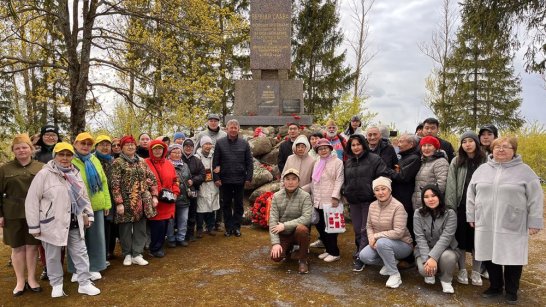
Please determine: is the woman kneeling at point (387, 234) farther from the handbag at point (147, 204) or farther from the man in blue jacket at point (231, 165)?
the handbag at point (147, 204)

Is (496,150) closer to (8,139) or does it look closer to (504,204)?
(504,204)

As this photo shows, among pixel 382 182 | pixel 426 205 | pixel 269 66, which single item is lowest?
pixel 426 205

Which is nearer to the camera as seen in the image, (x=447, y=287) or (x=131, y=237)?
(x=447, y=287)

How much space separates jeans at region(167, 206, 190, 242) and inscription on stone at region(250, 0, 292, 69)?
6535 mm

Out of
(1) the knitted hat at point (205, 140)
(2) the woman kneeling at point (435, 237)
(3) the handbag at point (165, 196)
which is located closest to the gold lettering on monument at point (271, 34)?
(1) the knitted hat at point (205, 140)

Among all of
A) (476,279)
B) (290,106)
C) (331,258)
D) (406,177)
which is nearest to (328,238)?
(331,258)

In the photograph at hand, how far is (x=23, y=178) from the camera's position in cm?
412

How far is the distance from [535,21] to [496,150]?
26.3ft

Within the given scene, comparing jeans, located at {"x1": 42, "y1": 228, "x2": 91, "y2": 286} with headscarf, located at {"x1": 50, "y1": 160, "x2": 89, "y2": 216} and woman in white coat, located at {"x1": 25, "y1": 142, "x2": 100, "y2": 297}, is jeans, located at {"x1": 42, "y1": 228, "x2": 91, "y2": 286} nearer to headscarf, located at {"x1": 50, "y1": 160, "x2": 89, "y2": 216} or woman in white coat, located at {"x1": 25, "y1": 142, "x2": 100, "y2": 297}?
woman in white coat, located at {"x1": 25, "y1": 142, "x2": 100, "y2": 297}

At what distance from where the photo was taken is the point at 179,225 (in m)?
6.00

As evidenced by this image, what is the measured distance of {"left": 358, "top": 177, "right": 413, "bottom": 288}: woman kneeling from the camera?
4.30 m

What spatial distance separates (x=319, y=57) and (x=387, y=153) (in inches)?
732

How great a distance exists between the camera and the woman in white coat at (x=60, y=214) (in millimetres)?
3859

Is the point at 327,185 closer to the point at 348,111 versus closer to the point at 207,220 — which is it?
the point at 207,220
